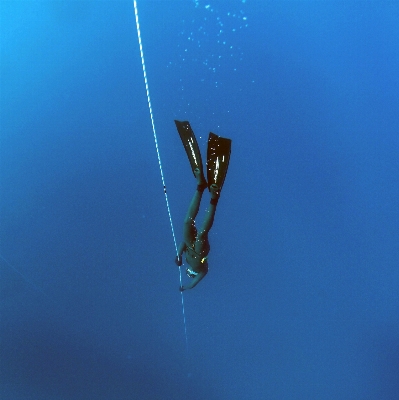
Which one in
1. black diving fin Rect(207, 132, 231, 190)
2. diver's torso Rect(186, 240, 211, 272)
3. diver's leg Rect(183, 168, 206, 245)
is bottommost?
diver's torso Rect(186, 240, 211, 272)

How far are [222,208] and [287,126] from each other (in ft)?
4.50

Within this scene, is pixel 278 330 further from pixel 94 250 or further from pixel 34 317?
pixel 34 317

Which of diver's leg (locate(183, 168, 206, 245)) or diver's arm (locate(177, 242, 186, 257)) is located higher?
diver's leg (locate(183, 168, 206, 245))

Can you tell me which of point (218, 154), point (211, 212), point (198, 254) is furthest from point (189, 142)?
point (198, 254)

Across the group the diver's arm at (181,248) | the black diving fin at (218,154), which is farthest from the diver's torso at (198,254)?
the black diving fin at (218,154)

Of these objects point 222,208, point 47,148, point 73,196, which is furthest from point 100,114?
point 222,208

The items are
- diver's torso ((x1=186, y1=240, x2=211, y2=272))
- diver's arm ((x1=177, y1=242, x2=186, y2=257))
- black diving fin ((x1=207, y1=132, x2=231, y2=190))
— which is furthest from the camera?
diver's arm ((x1=177, y1=242, x2=186, y2=257))

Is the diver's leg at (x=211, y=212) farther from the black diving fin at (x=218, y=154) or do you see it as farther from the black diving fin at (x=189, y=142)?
the black diving fin at (x=189, y=142)

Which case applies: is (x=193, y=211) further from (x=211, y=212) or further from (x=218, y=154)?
(x=218, y=154)

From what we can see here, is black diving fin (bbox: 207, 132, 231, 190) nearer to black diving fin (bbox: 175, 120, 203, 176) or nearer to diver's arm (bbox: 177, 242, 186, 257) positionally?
black diving fin (bbox: 175, 120, 203, 176)

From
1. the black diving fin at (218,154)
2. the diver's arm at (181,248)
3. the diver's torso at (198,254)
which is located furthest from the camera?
the diver's arm at (181,248)

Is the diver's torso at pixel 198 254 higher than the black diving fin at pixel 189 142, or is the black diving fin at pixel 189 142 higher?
the black diving fin at pixel 189 142

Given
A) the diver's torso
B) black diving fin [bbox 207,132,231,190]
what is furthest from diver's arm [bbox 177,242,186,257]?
black diving fin [bbox 207,132,231,190]

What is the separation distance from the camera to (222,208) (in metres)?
5.03
